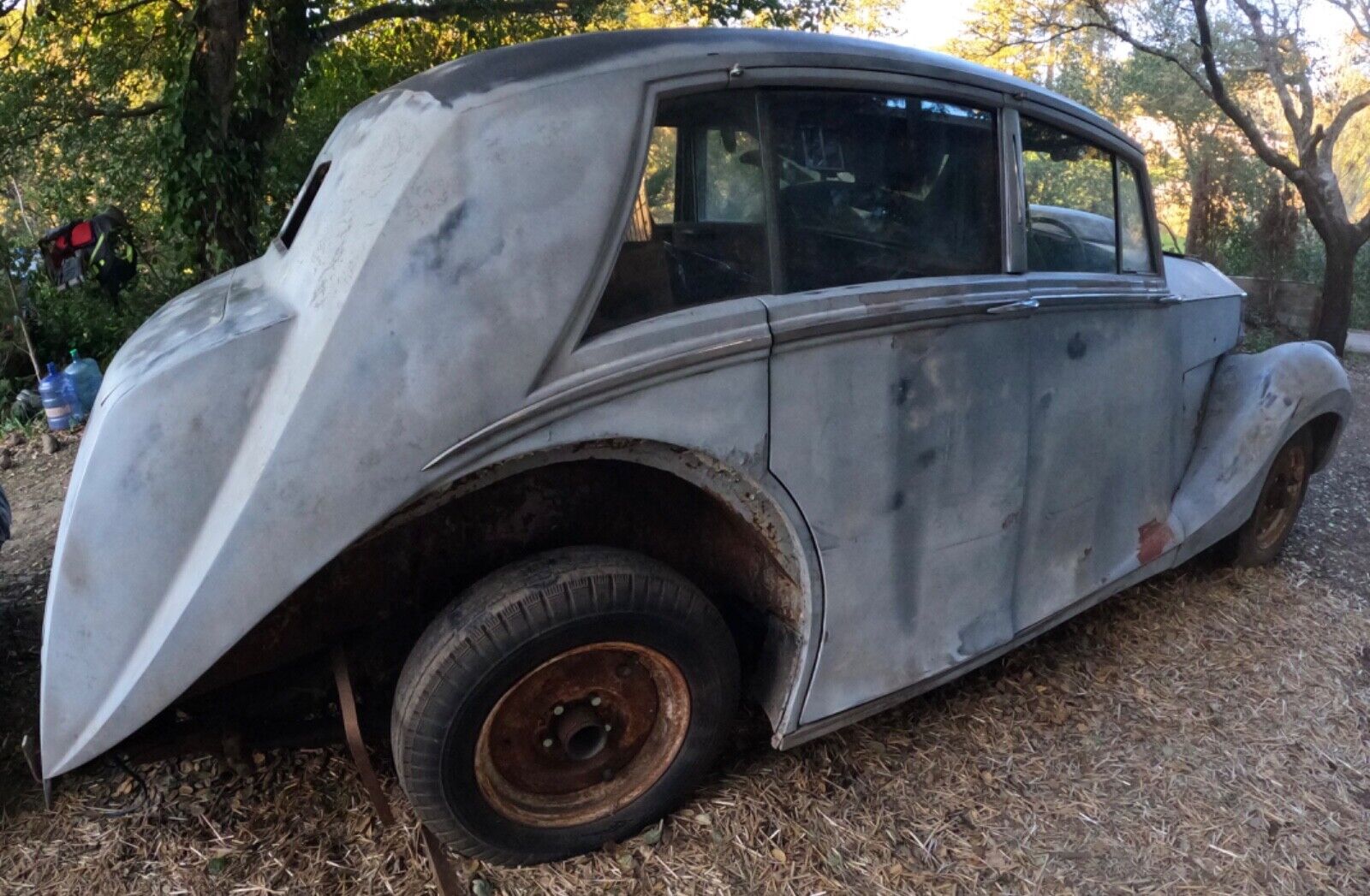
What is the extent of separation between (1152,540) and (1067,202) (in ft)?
4.28

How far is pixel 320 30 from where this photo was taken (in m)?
7.21

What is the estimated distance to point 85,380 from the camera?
22.8ft

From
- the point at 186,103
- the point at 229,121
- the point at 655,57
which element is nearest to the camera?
the point at 655,57

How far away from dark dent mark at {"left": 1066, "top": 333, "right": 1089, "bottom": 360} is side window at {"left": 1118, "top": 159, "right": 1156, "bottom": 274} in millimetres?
565

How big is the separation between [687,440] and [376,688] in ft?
4.09

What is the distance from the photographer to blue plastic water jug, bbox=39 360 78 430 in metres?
6.56

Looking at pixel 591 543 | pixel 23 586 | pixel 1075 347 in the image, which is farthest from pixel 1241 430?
pixel 23 586

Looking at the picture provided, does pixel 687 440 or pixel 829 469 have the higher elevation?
pixel 687 440

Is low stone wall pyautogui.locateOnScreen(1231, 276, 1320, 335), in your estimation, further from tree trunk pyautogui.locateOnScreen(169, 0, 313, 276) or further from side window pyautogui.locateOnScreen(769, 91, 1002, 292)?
tree trunk pyautogui.locateOnScreen(169, 0, 313, 276)

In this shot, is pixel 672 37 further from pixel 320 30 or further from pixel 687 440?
pixel 320 30

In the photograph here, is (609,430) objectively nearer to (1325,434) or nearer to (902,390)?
(902,390)

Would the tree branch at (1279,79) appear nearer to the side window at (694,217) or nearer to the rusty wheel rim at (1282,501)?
the rusty wheel rim at (1282,501)

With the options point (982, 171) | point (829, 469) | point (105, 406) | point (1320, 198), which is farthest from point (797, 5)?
point (105, 406)

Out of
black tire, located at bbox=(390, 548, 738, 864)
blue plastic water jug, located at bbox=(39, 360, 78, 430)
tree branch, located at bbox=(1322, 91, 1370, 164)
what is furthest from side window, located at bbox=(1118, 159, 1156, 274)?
tree branch, located at bbox=(1322, 91, 1370, 164)
